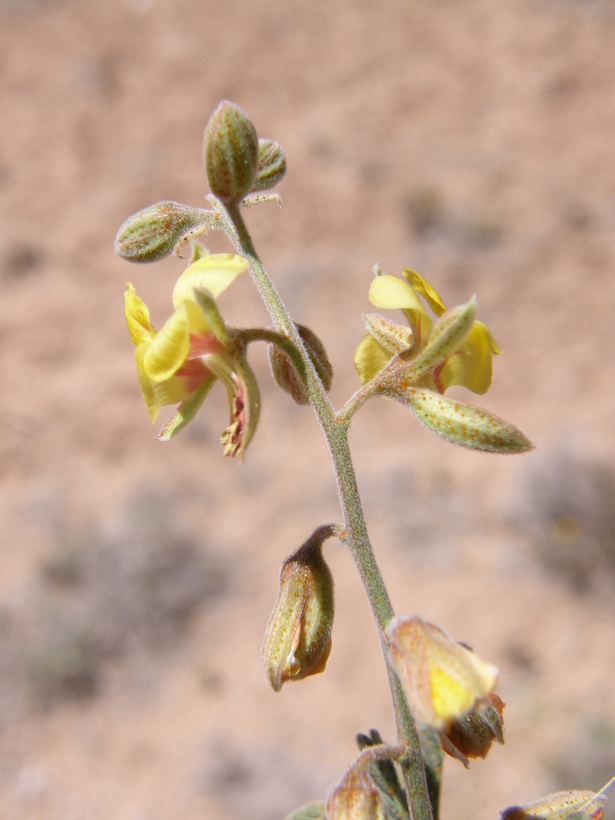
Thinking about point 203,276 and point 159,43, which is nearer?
point 203,276

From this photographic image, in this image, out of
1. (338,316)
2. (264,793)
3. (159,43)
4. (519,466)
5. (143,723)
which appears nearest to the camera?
(264,793)

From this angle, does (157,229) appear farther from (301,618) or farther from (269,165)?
(301,618)

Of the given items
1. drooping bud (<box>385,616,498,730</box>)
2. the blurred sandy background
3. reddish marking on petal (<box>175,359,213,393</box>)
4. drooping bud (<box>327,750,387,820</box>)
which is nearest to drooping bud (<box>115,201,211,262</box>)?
reddish marking on petal (<box>175,359,213,393</box>)

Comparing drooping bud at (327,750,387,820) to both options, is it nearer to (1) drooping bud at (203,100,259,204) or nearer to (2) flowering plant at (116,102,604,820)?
(2) flowering plant at (116,102,604,820)

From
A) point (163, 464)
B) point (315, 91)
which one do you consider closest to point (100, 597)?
point (163, 464)

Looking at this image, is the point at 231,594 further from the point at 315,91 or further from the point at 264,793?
the point at 315,91

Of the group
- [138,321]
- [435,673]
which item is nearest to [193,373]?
[138,321]
